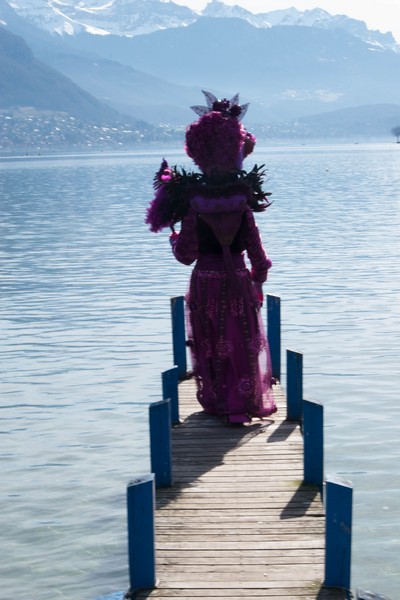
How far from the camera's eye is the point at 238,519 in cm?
789

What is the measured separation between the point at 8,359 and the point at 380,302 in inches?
374

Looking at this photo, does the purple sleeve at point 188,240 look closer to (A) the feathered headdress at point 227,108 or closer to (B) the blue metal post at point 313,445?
(A) the feathered headdress at point 227,108

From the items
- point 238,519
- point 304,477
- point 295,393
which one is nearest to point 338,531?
point 238,519

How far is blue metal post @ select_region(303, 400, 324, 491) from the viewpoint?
8656 millimetres

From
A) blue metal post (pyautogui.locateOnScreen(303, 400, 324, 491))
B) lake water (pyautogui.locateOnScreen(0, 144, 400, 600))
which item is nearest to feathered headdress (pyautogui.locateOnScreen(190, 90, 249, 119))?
blue metal post (pyautogui.locateOnScreen(303, 400, 324, 491))

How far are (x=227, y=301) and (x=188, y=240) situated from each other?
71cm

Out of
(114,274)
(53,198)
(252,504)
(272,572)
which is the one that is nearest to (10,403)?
(252,504)

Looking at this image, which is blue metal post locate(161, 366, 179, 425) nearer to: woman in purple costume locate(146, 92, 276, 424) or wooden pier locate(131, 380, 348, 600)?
wooden pier locate(131, 380, 348, 600)

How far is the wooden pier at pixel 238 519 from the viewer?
678 centimetres

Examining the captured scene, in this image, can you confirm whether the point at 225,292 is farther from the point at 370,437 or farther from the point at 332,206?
the point at 332,206

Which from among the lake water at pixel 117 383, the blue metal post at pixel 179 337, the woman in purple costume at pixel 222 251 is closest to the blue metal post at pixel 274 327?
the blue metal post at pixel 179 337

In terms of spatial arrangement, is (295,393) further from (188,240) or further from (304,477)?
(304,477)

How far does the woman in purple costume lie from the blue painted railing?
21.8 inches

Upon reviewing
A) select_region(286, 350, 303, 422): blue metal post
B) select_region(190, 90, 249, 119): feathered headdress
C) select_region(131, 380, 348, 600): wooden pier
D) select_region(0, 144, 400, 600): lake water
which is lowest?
select_region(0, 144, 400, 600): lake water
